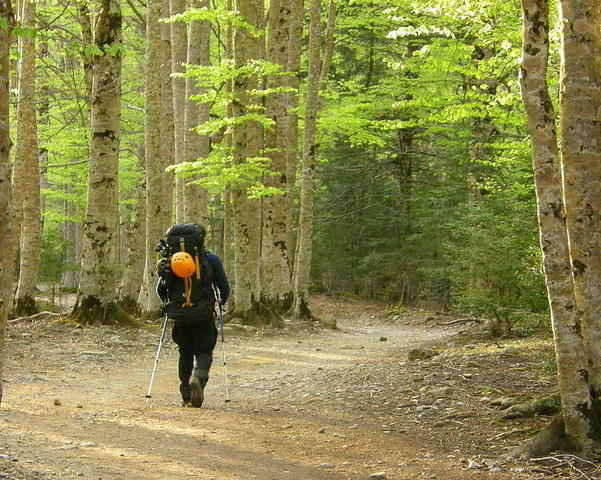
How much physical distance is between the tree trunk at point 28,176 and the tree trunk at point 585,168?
38.3ft

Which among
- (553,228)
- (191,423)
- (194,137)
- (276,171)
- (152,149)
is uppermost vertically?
(194,137)

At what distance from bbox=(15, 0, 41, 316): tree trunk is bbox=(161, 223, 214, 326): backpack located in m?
8.37

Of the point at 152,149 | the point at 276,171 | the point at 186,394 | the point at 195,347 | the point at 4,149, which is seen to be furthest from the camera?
the point at 276,171

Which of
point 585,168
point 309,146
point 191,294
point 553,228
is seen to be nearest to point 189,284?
point 191,294

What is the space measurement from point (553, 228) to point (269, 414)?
3.69 meters

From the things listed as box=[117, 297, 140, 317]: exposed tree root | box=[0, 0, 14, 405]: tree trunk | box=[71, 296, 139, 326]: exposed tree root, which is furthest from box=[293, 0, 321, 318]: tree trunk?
box=[0, 0, 14, 405]: tree trunk

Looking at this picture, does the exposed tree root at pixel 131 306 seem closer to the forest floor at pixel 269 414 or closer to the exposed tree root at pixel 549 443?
the forest floor at pixel 269 414

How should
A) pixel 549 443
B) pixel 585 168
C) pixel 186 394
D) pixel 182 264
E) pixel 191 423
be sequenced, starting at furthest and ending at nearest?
pixel 186 394 < pixel 182 264 < pixel 191 423 < pixel 549 443 < pixel 585 168

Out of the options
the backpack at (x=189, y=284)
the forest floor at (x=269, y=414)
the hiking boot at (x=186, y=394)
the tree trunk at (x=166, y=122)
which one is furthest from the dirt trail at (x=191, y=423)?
the tree trunk at (x=166, y=122)

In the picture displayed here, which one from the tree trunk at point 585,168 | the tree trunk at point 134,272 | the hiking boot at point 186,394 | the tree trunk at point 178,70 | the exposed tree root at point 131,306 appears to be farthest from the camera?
the tree trunk at point 178,70

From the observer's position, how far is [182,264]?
290 inches

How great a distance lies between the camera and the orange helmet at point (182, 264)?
290 inches

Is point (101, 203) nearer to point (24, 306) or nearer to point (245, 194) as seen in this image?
point (24, 306)

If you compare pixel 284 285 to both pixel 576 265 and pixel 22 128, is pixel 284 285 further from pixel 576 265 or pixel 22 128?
pixel 576 265
